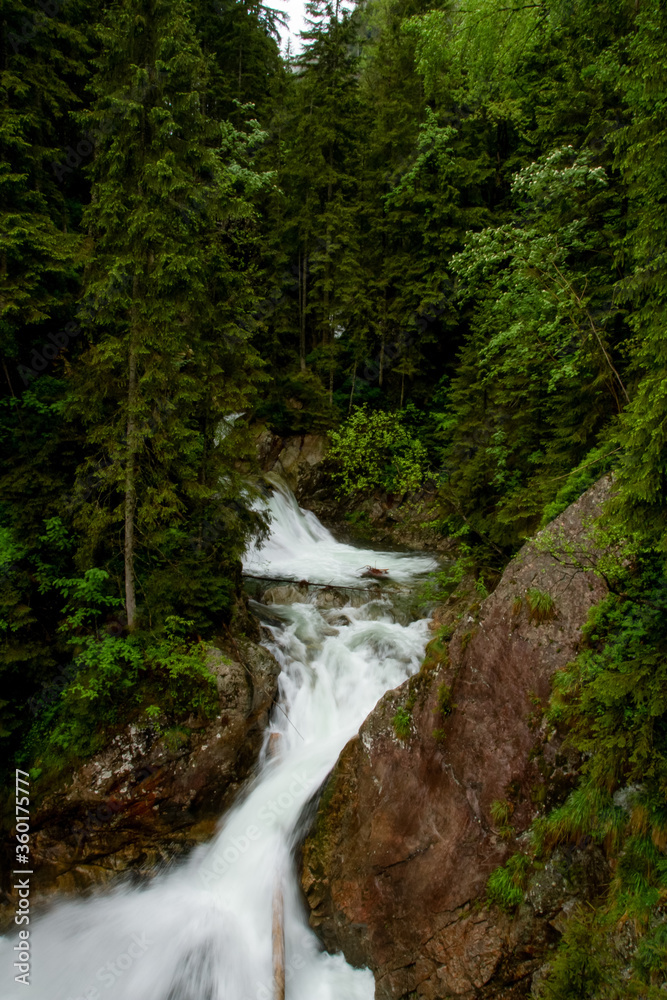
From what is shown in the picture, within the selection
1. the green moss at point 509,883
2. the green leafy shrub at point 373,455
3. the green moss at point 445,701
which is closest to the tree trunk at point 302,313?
the green leafy shrub at point 373,455

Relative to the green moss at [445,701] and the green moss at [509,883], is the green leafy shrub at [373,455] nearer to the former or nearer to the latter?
the green moss at [445,701]

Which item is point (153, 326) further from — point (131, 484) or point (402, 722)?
point (402, 722)

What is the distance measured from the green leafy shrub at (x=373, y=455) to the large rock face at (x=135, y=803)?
1045cm

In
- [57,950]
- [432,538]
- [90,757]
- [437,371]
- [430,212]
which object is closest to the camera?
[57,950]

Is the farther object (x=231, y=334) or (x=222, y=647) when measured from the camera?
(x=231, y=334)

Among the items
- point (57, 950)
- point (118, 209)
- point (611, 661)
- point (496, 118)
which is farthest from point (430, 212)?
point (57, 950)

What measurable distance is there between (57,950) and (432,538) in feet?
39.8

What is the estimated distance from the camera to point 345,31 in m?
16.1

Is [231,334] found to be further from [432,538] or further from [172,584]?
[432,538]

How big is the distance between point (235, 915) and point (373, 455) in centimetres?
1292

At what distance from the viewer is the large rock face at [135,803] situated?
21.1ft

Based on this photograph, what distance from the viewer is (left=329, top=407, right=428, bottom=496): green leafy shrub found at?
16688 mm

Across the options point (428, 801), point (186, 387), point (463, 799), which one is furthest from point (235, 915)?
point (186, 387)

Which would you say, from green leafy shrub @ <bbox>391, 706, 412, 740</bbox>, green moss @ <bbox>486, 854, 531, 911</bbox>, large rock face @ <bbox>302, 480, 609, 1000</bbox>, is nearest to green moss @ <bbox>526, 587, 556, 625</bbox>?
large rock face @ <bbox>302, 480, 609, 1000</bbox>
